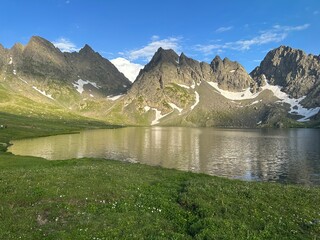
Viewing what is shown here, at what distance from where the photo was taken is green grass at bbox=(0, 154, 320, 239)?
20.8 m

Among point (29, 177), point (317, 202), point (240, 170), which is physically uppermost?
point (29, 177)

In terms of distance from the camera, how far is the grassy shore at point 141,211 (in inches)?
817

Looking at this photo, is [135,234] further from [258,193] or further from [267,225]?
[258,193]

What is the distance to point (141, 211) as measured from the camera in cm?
2450

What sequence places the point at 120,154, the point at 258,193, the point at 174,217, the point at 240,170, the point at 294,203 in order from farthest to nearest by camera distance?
1. the point at 120,154
2. the point at 240,170
3. the point at 258,193
4. the point at 294,203
5. the point at 174,217

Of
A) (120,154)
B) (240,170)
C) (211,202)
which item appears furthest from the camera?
(120,154)

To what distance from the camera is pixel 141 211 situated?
965 inches

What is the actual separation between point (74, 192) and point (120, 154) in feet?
297

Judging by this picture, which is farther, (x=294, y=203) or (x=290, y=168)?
(x=290, y=168)

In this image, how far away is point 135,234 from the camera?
66.4 ft

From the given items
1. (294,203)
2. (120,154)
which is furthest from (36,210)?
(120,154)

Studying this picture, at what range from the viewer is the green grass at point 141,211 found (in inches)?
817

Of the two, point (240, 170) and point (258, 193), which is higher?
point (258, 193)

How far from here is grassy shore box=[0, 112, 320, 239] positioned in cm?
2075
